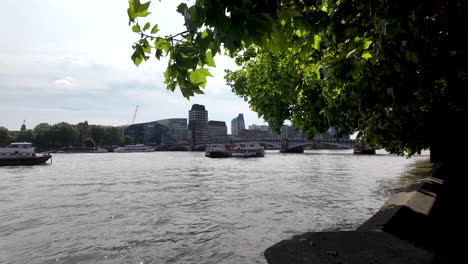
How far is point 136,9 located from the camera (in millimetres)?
3016

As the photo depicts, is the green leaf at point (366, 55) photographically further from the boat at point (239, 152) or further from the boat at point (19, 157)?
the boat at point (239, 152)

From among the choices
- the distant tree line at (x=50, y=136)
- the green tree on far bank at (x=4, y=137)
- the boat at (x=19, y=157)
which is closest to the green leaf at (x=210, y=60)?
the boat at (x=19, y=157)

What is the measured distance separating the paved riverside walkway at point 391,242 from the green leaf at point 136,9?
539 centimetres

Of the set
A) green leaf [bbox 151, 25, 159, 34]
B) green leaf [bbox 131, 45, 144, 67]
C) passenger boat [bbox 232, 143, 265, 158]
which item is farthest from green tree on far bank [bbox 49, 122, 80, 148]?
green leaf [bbox 151, 25, 159, 34]

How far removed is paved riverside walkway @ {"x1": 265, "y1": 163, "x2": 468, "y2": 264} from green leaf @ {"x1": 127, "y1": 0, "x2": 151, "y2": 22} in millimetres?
5386

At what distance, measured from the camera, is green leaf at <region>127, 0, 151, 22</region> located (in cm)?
299

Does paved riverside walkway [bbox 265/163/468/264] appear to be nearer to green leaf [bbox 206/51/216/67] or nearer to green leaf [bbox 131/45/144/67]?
green leaf [bbox 206/51/216/67]

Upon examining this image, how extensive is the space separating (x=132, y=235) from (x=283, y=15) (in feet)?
38.6

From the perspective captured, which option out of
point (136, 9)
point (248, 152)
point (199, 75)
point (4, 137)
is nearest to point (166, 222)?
point (199, 75)

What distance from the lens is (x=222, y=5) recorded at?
3029mm

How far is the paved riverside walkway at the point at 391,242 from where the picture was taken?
22.5 feet

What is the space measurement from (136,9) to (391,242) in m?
7.02

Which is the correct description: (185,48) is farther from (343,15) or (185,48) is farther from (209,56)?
(343,15)

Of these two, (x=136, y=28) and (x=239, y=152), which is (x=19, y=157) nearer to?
(x=239, y=152)
